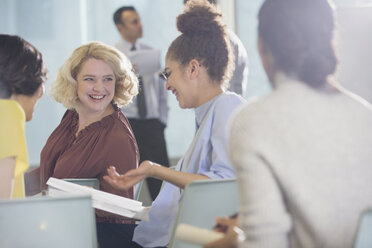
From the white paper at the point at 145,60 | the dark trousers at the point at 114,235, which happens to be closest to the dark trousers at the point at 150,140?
the white paper at the point at 145,60

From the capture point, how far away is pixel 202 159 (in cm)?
181

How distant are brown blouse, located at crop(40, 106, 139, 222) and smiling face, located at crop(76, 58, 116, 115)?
8cm

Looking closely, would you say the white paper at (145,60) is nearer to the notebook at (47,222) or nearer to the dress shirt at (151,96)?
the dress shirt at (151,96)

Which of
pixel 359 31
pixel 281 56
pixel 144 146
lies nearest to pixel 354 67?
pixel 359 31

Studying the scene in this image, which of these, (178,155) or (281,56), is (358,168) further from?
(178,155)

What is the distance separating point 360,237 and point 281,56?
0.36m

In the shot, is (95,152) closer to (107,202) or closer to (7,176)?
(107,202)

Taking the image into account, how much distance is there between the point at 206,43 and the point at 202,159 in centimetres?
39

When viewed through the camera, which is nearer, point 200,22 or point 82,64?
point 200,22

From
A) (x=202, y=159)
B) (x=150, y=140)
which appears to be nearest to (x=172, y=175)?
(x=202, y=159)

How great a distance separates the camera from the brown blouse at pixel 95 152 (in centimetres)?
231

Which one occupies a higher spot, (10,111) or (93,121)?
(10,111)

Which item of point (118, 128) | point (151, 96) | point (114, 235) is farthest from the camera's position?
point (151, 96)

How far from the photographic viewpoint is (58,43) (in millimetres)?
5281
